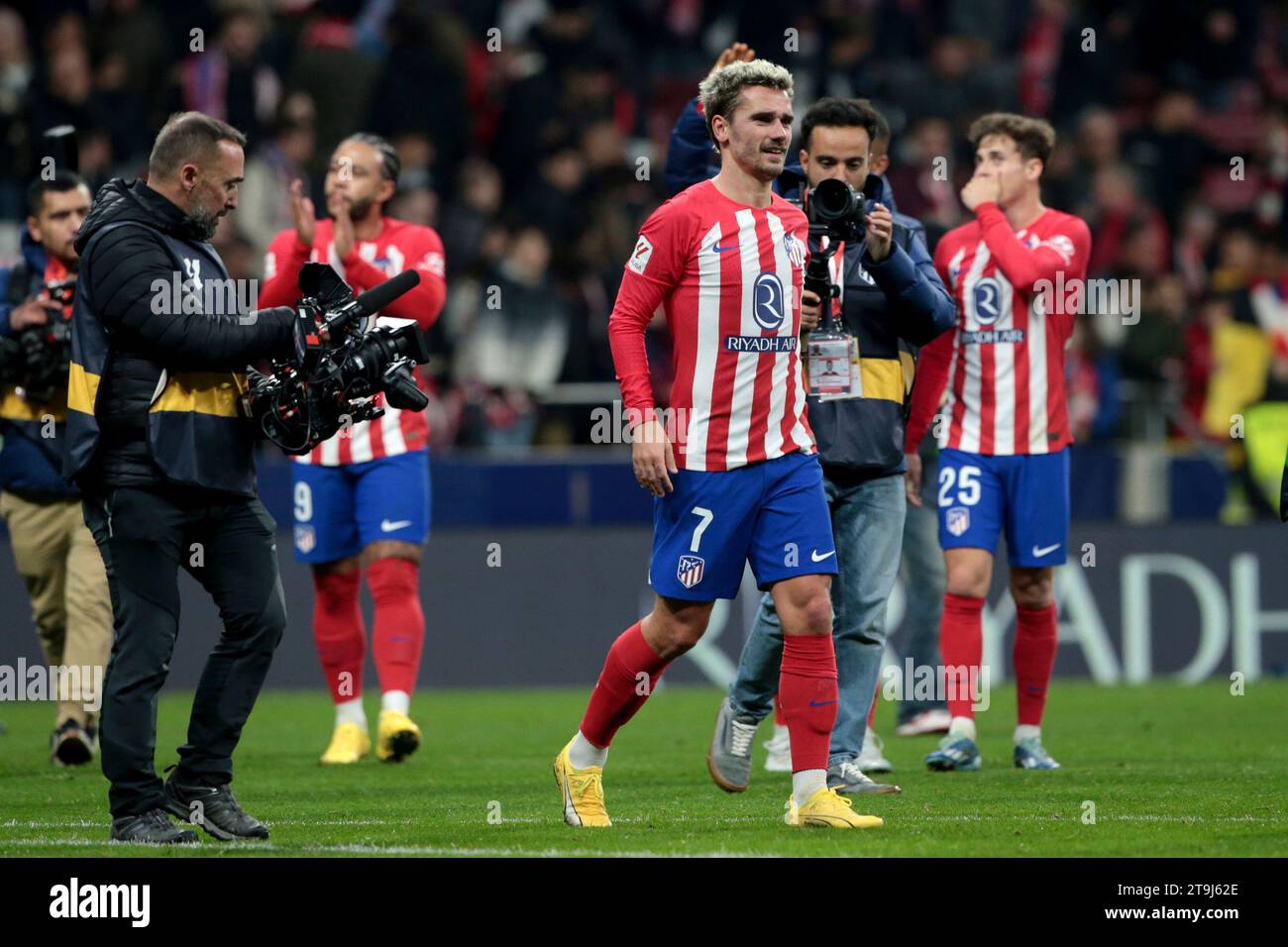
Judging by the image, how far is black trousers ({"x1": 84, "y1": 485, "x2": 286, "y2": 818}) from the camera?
6340mm

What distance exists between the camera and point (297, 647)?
44.8ft

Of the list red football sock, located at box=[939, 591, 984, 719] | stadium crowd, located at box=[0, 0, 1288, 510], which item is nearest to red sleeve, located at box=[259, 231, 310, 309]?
red football sock, located at box=[939, 591, 984, 719]

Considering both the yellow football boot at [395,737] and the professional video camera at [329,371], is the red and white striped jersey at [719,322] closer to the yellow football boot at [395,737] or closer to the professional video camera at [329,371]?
the professional video camera at [329,371]

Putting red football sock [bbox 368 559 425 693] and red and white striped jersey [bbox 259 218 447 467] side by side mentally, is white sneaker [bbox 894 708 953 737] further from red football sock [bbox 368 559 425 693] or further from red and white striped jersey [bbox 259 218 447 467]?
red and white striped jersey [bbox 259 218 447 467]

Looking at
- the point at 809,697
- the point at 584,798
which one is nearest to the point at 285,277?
the point at 584,798

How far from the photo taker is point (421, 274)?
9.60 meters

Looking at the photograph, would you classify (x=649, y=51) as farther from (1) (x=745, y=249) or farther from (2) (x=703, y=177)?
(1) (x=745, y=249)

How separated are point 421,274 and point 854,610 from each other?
296cm

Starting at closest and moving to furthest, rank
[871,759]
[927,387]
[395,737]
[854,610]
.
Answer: [854,610], [927,387], [871,759], [395,737]

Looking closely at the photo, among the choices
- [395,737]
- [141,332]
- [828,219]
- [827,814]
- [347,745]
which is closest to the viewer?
[141,332]

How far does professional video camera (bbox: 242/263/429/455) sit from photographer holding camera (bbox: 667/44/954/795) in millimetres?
1888

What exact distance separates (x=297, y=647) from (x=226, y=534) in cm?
722

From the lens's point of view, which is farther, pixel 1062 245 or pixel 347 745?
pixel 347 745

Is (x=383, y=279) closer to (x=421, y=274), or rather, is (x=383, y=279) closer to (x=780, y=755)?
(x=421, y=274)
